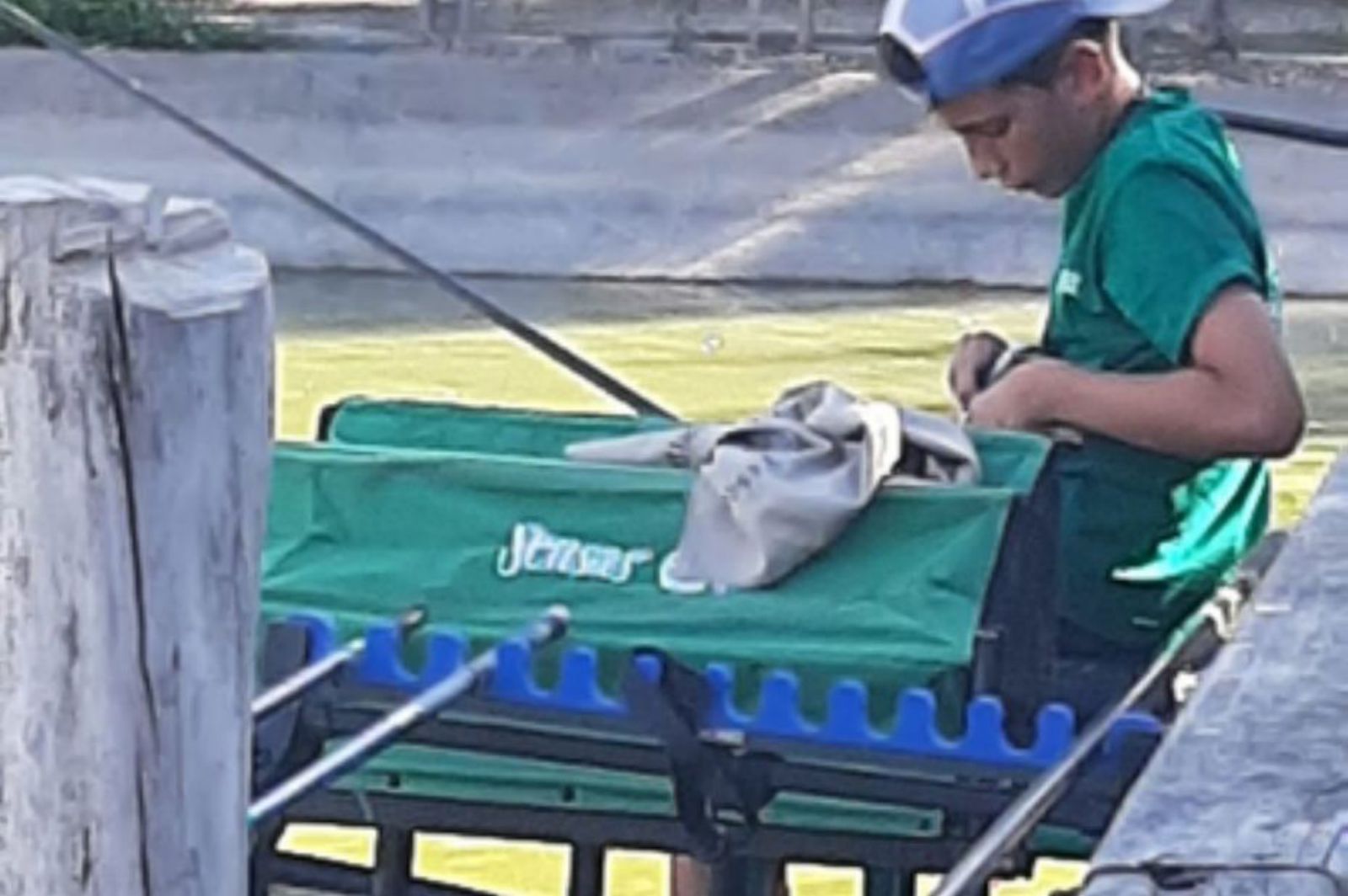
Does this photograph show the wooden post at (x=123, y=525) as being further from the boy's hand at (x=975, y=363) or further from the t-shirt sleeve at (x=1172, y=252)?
the boy's hand at (x=975, y=363)

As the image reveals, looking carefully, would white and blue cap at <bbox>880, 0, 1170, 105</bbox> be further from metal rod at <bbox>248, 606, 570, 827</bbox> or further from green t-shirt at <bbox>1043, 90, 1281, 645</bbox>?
metal rod at <bbox>248, 606, 570, 827</bbox>

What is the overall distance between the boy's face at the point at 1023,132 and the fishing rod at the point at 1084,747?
0.43m

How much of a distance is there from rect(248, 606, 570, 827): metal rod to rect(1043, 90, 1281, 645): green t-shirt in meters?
0.51

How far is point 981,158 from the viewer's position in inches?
148

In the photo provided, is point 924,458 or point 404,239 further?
point 404,239

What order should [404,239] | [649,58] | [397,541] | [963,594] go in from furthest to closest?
[649,58]
[404,239]
[397,541]
[963,594]

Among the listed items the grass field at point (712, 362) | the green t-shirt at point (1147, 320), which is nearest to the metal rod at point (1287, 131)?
the green t-shirt at point (1147, 320)

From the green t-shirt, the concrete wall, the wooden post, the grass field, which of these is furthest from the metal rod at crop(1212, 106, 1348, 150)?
the concrete wall

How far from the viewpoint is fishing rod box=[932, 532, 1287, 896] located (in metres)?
2.69

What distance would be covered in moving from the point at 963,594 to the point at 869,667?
11cm

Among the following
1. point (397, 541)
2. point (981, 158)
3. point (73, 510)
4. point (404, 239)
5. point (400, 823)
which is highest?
point (73, 510)

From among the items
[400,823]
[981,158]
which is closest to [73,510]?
[400,823]

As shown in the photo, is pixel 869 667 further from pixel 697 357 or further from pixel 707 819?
pixel 697 357

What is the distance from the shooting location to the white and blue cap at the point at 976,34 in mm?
3594
